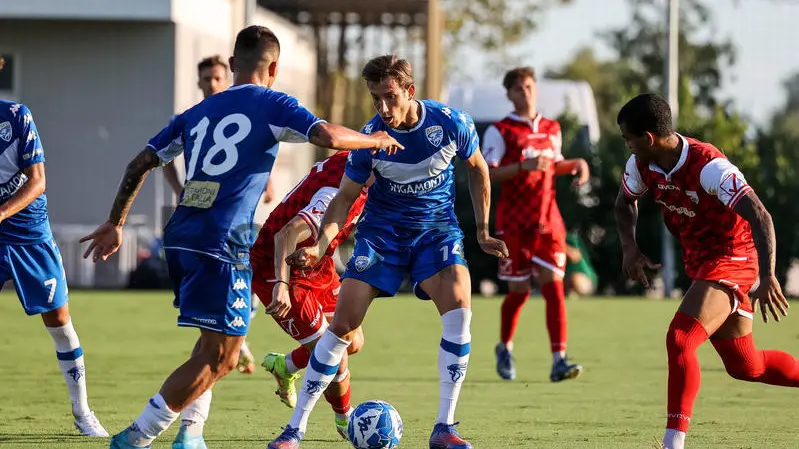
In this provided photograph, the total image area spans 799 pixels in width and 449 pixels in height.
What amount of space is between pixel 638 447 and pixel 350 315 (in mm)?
1696

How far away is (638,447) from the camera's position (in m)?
7.79

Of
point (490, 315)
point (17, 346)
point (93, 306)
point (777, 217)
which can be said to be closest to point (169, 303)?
point (93, 306)

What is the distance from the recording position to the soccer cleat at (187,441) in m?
7.36

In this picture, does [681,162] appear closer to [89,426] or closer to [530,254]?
[89,426]

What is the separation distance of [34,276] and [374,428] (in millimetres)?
2201

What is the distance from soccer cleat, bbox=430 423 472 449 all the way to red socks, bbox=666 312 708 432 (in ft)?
3.46

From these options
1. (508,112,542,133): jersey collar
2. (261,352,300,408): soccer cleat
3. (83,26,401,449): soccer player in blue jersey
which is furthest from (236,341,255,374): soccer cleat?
(83,26,401,449): soccer player in blue jersey

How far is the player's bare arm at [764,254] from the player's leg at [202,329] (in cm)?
237

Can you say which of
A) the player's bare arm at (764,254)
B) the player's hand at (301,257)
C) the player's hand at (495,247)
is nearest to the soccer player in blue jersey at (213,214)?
the player's hand at (301,257)

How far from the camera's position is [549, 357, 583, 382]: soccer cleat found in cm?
1125

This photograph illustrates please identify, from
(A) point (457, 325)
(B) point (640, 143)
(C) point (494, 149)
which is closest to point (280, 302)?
(A) point (457, 325)

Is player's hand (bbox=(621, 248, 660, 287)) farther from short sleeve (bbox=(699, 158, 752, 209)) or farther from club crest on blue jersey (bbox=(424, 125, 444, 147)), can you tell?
club crest on blue jersey (bbox=(424, 125, 444, 147))

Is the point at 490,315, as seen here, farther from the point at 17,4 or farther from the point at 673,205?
the point at 17,4

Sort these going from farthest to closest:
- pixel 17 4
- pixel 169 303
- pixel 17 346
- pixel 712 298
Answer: pixel 17 4
pixel 169 303
pixel 17 346
pixel 712 298
